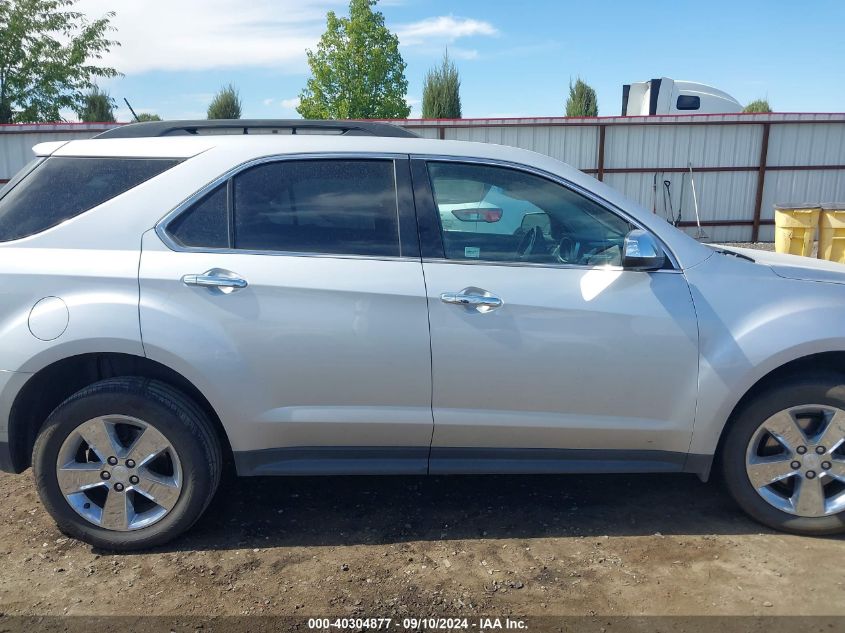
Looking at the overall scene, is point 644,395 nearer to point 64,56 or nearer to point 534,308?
point 534,308

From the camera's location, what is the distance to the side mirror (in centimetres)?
306

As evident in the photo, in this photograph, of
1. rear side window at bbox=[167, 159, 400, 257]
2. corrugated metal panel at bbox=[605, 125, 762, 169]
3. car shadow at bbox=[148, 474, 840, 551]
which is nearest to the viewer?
rear side window at bbox=[167, 159, 400, 257]

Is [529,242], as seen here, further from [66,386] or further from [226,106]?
[226,106]

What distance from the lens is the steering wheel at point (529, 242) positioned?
127 inches

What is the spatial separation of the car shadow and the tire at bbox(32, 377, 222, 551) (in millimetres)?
223

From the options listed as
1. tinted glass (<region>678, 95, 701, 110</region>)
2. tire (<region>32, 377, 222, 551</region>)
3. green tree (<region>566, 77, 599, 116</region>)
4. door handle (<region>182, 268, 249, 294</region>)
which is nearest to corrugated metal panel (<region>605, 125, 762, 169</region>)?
tinted glass (<region>678, 95, 701, 110</region>)

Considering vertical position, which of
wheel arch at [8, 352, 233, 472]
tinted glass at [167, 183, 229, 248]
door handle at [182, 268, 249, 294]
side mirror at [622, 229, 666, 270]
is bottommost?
wheel arch at [8, 352, 233, 472]

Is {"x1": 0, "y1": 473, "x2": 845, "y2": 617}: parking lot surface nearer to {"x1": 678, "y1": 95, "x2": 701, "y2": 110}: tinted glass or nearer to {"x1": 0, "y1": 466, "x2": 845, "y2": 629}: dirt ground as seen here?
{"x1": 0, "y1": 466, "x2": 845, "y2": 629}: dirt ground

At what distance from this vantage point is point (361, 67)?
2459 cm

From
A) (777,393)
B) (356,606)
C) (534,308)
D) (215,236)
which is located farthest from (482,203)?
(356,606)

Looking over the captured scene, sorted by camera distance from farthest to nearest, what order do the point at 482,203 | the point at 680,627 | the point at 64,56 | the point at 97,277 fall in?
the point at 64,56, the point at 482,203, the point at 97,277, the point at 680,627

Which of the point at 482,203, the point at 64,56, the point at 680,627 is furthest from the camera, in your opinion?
the point at 64,56

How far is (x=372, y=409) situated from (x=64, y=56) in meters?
24.9

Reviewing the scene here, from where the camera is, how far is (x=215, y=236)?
3.12m
